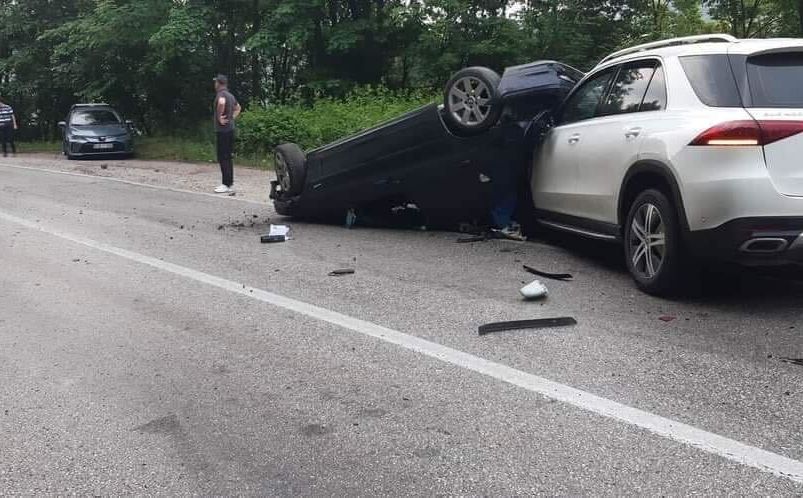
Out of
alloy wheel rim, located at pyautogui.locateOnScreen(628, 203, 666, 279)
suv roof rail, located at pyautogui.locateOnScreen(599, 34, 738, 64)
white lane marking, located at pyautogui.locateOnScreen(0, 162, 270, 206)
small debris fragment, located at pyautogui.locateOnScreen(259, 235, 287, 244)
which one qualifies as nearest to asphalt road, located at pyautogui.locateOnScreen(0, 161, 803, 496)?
alloy wheel rim, located at pyautogui.locateOnScreen(628, 203, 666, 279)

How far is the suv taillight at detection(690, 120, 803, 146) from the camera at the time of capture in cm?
490

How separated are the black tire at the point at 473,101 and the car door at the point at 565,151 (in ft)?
1.92

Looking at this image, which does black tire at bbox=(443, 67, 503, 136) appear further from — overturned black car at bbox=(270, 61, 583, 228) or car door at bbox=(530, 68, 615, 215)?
car door at bbox=(530, 68, 615, 215)

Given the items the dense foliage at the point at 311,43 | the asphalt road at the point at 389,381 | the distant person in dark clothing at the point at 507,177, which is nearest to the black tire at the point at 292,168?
the asphalt road at the point at 389,381

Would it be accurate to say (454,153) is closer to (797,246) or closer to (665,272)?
(665,272)

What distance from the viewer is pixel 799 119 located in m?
4.93

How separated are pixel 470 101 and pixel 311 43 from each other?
16.7 m

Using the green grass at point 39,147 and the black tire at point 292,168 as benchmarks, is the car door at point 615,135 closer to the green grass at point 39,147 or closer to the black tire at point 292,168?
the black tire at point 292,168

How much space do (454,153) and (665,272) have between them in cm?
281

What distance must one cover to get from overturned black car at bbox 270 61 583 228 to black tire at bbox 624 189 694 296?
6.41ft

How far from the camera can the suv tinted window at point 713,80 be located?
520cm

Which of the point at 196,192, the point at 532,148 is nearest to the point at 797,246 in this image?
the point at 532,148

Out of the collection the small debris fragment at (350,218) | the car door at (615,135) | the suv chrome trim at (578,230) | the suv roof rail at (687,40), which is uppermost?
the suv roof rail at (687,40)

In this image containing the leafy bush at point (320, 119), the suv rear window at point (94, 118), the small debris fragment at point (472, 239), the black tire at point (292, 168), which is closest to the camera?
the small debris fragment at point (472, 239)
